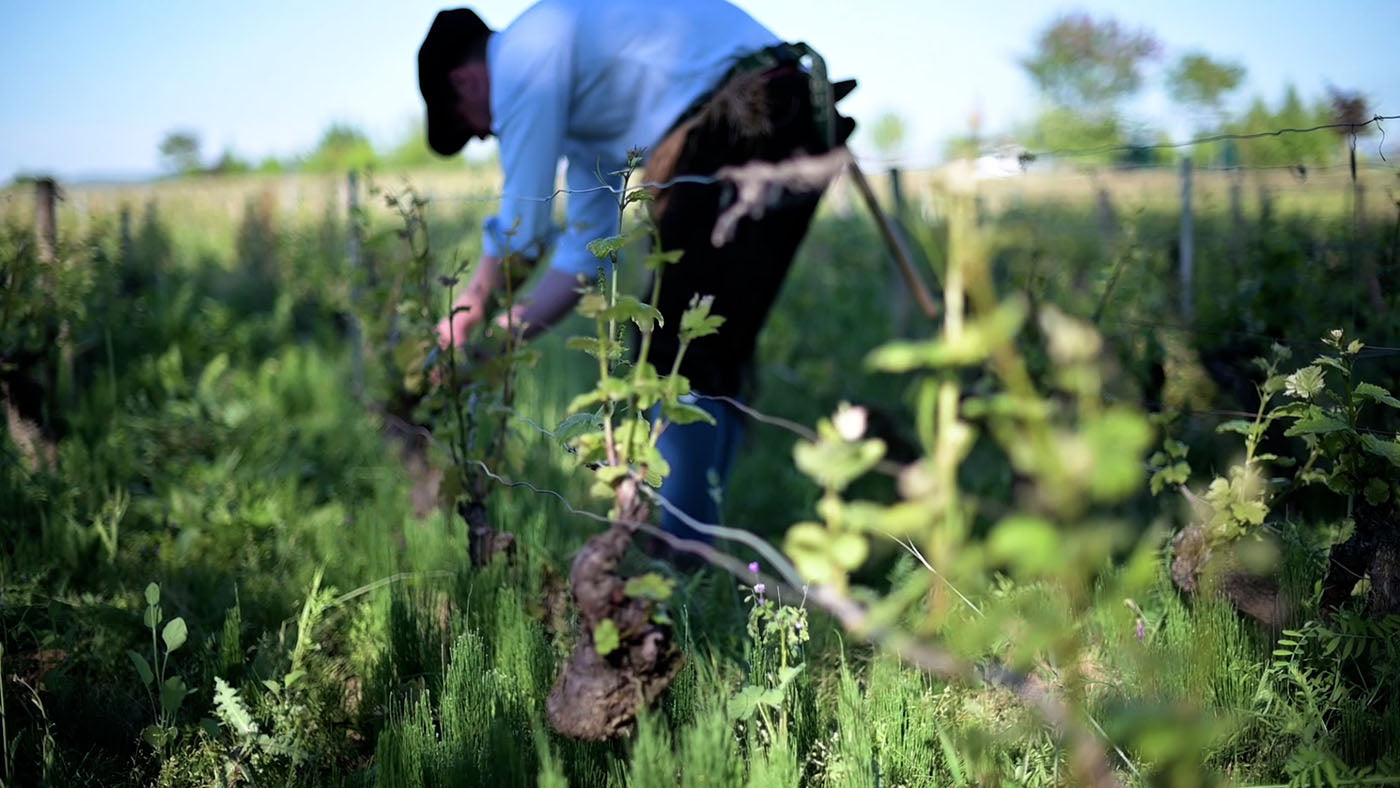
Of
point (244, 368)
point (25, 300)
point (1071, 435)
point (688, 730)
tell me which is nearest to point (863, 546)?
point (1071, 435)

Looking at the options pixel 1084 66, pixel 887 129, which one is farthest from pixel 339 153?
pixel 887 129

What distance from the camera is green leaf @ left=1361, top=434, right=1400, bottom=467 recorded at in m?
Result: 1.76

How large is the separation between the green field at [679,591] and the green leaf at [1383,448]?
31mm

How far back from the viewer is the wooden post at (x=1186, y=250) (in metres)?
4.84

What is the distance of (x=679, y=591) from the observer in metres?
2.32

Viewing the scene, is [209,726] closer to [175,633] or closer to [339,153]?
[175,633]

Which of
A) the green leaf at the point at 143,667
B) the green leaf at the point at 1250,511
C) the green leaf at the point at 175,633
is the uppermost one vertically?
the green leaf at the point at 1250,511

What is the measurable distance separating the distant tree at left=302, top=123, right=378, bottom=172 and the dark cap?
4.23ft

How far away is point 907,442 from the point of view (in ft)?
13.2

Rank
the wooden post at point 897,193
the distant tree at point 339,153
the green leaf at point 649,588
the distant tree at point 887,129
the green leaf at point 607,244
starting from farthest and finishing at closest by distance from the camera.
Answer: the distant tree at point 887,129, the distant tree at point 339,153, the wooden post at point 897,193, the green leaf at point 607,244, the green leaf at point 649,588

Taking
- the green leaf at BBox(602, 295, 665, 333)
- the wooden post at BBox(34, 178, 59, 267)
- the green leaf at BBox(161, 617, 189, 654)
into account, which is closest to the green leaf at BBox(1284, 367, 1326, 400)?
the green leaf at BBox(602, 295, 665, 333)

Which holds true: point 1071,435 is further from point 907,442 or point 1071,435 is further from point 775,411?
point 775,411

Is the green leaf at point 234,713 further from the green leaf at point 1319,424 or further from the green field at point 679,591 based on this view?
the green leaf at point 1319,424

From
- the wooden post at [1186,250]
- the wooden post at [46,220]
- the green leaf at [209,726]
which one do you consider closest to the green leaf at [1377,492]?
the green leaf at [209,726]
